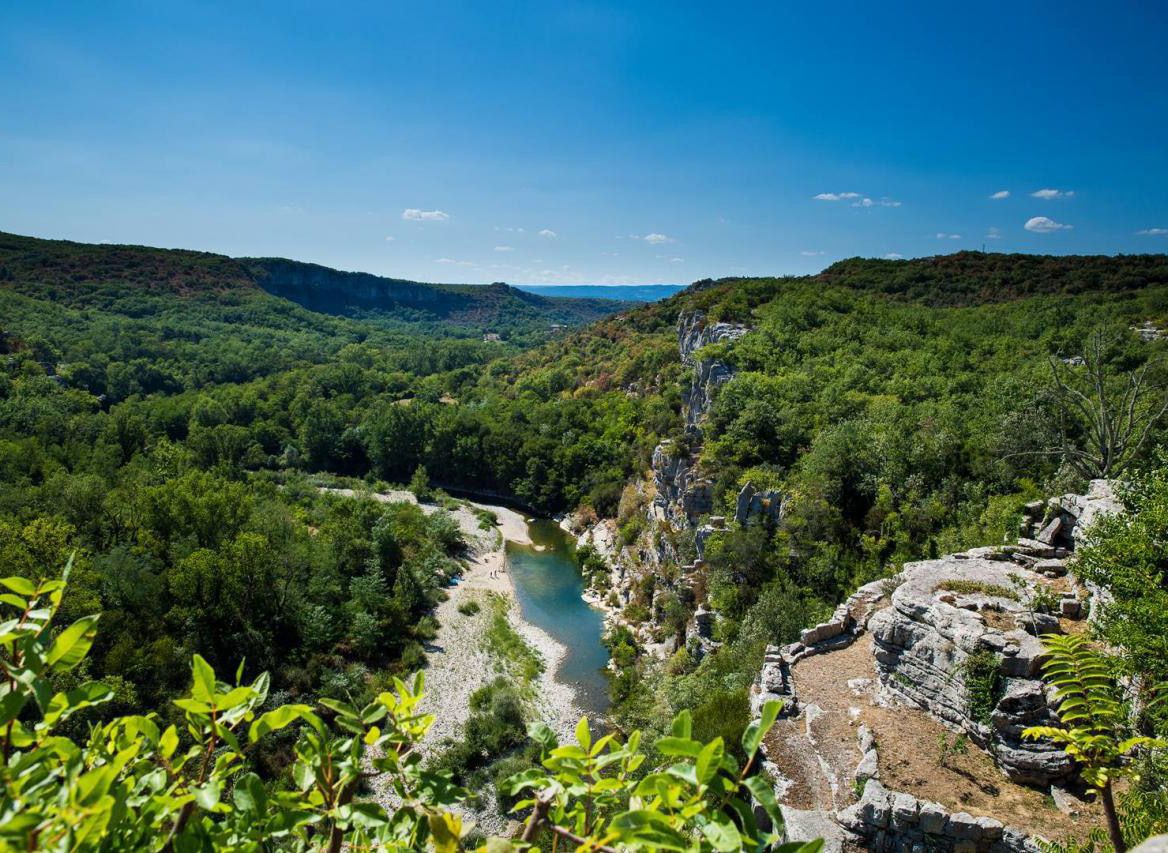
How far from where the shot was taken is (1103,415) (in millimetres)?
13016

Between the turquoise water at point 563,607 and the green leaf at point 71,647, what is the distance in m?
22.3

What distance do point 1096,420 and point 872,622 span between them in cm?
784

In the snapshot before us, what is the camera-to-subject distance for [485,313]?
7279 inches

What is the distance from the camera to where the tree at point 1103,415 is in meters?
12.8

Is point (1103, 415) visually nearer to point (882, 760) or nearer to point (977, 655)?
point (977, 655)

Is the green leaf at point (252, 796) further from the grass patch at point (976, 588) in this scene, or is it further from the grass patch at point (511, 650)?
the grass patch at point (511, 650)

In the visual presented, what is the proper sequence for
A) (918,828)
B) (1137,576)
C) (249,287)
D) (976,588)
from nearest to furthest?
(1137,576)
(918,828)
(976,588)
(249,287)

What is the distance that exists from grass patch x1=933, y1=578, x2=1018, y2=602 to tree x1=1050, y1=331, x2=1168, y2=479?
4196 mm

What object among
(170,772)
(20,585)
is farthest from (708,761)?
(20,585)

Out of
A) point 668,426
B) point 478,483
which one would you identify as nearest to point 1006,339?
point 668,426

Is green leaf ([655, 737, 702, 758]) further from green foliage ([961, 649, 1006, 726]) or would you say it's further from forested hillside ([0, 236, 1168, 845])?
forested hillside ([0, 236, 1168, 845])

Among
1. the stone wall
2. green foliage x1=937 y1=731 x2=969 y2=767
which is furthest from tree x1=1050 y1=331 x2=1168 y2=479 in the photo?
the stone wall

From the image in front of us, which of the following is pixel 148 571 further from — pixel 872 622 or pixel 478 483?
pixel 478 483

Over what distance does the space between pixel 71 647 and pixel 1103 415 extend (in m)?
17.1
